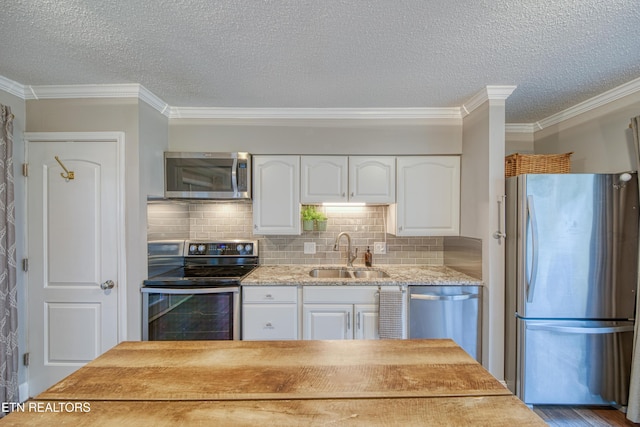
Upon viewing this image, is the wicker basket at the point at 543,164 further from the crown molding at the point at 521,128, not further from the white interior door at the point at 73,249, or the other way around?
the white interior door at the point at 73,249

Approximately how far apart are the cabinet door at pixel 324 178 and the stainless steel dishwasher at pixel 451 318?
3.73 ft

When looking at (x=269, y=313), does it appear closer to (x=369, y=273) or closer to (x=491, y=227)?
(x=369, y=273)

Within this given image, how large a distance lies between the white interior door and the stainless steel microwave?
431mm

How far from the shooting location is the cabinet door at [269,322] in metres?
2.38

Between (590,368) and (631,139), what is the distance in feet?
5.47

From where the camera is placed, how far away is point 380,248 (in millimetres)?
3062

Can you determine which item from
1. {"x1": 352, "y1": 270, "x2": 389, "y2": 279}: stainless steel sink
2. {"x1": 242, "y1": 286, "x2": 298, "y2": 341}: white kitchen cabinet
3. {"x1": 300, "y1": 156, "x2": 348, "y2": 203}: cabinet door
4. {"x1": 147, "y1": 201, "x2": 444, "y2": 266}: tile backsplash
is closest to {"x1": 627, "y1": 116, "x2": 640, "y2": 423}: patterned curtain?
{"x1": 147, "y1": 201, "x2": 444, "y2": 266}: tile backsplash

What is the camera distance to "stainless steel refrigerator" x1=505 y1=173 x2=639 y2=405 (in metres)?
2.07

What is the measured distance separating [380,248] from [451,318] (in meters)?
0.94

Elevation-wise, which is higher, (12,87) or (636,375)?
(12,87)

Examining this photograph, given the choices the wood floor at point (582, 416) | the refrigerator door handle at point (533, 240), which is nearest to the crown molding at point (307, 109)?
the refrigerator door handle at point (533, 240)

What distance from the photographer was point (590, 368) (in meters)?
2.11

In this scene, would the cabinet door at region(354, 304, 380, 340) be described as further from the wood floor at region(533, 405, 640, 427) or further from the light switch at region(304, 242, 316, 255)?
the wood floor at region(533, 405, 640, 427)

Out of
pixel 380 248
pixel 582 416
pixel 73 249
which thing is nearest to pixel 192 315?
pixel 73 249
